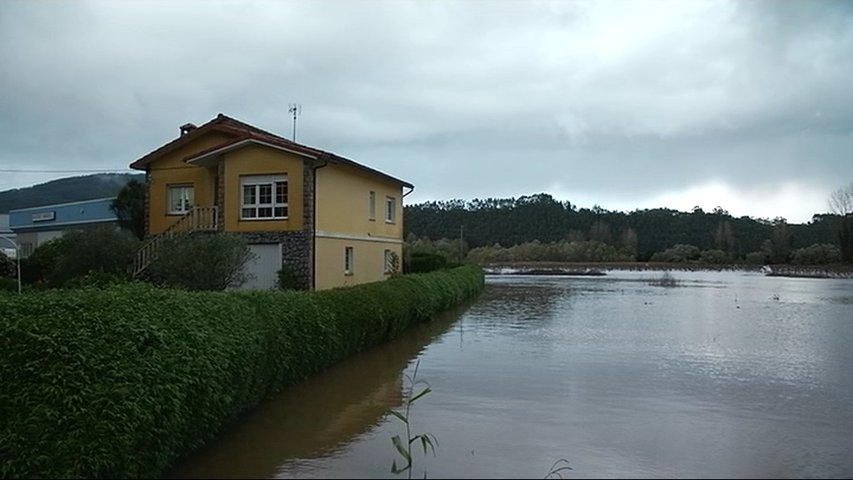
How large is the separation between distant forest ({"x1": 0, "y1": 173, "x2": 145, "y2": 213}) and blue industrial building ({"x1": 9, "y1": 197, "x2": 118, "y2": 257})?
31.5 ft

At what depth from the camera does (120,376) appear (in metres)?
5.52

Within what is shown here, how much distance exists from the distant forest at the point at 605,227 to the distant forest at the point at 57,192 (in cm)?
3550

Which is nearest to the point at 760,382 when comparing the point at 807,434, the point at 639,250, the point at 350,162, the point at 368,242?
the point at 807,434

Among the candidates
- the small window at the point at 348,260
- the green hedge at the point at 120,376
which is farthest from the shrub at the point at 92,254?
the green hedge at the point at 120,376

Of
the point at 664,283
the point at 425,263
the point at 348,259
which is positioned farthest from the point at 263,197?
the point at 664,283

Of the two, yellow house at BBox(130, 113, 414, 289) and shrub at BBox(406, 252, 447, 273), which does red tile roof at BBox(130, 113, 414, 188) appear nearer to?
yellow house at BBox(130, 113, 414, 289)

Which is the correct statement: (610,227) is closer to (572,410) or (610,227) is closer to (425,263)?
(425,263)

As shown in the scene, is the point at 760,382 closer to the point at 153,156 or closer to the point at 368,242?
the point at 368,242

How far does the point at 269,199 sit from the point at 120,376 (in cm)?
1522

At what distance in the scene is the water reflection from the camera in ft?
20.6

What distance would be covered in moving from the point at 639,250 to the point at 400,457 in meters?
90.3

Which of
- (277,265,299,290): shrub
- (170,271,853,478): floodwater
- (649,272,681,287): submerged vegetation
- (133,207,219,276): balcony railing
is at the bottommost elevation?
(170,271,853,478): floodwater

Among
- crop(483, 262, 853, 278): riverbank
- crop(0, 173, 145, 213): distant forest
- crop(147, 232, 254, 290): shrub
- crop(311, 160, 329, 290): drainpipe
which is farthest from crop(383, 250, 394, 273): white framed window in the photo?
crop(0, 173, 145, 213): distant forest

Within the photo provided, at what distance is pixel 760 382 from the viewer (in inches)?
430
